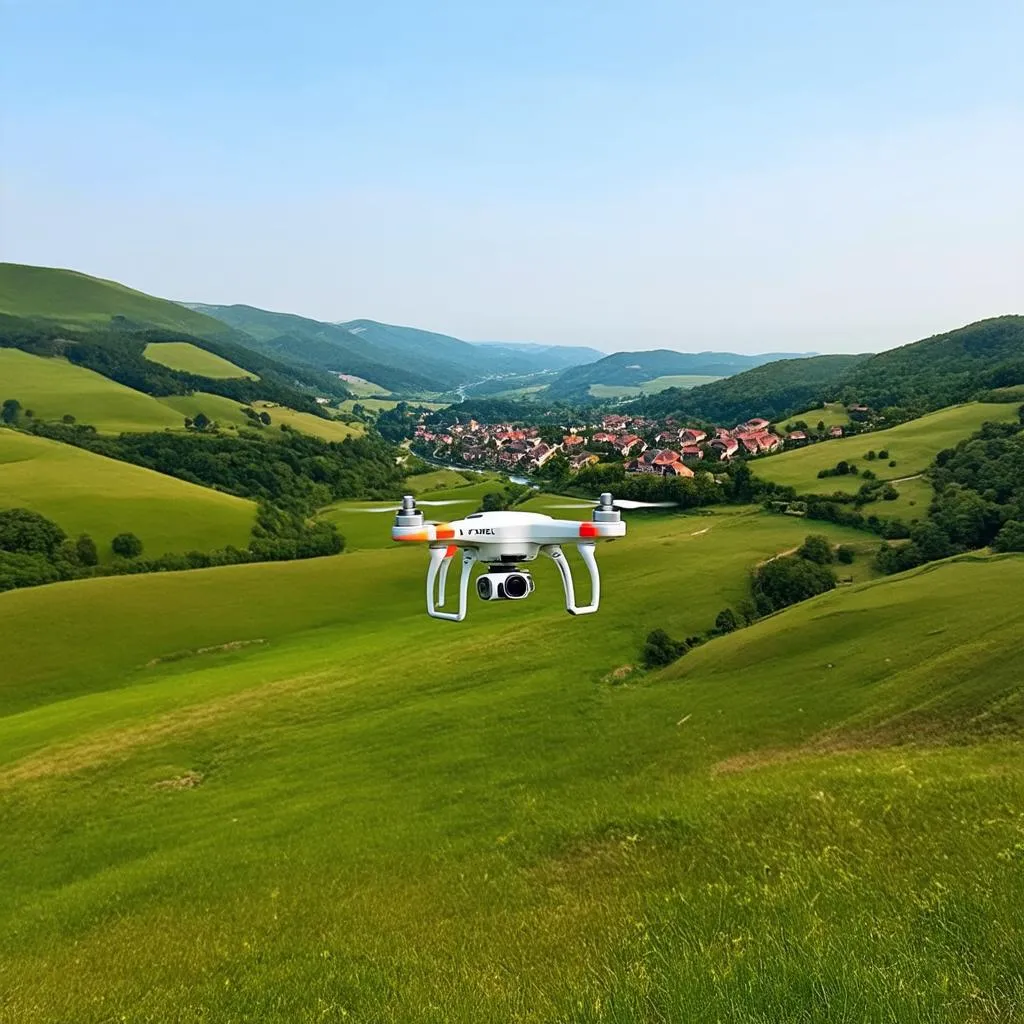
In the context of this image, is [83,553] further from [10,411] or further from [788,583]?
[10,411]

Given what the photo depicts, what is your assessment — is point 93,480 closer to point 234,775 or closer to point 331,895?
point 234,775

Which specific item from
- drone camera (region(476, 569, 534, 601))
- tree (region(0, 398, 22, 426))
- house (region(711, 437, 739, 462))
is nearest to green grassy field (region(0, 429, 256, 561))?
tree (region(0, 398, 22, 426))

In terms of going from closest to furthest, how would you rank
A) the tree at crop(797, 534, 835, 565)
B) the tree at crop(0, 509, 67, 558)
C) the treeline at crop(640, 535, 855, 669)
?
1. the treeline at crop(640, 535, 855, 669)
2. the tree at crop(797, 534, 835, 565)
3. the tree at crop(0, 509, 67, 558)

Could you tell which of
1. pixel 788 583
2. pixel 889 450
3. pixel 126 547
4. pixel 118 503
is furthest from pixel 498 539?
pixel 889 450

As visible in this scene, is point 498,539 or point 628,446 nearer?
point 498,539

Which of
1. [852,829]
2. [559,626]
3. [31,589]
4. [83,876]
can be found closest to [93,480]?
[31,589]

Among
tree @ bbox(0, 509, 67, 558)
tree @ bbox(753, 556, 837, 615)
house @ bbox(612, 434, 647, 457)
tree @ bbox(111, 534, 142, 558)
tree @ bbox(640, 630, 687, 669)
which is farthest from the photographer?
house @ bbox(612, 434, 647, 457)

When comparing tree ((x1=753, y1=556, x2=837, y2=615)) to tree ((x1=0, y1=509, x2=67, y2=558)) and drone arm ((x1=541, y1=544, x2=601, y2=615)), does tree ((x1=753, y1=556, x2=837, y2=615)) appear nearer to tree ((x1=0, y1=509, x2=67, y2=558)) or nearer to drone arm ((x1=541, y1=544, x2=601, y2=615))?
drone arm ((x1=541, y1=544, x2=601, y2=615))
